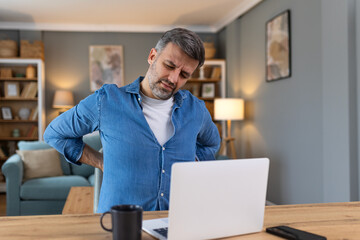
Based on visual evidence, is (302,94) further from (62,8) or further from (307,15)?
(62,8)

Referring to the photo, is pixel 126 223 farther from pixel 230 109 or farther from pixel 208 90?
pixel 208 90

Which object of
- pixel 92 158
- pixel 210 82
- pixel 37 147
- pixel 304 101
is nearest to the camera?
pixel 92 158

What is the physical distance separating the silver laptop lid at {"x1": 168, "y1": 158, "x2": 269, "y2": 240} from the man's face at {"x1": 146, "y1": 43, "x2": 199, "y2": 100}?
526 millimetres

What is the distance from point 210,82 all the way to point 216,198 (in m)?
5.89

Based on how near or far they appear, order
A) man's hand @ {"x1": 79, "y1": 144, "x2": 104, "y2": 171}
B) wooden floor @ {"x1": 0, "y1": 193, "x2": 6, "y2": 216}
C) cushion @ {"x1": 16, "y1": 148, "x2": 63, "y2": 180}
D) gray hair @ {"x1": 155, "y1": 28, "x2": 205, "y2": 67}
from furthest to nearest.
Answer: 1. wooden floor @ {"x1": 0, "y1": 193, "x2": 6, "y2": 216}
2. cushion @ {"x1": 16, "y1": 148, "x2": 63, "y2": 180}
3. man's hand @ {"x1": 79, "y1": 144, "x2": 104, "y2": 171}
4. gray hair @ {"x1": 155, "y1": 28, "x2": 205, "y2": 67}

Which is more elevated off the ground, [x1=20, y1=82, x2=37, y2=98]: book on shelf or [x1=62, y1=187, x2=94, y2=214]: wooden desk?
[x1=20, y1=82, x2=37, y2=98]: book on shelf

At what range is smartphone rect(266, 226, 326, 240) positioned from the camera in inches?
38.8

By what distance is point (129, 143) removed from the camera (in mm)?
1428

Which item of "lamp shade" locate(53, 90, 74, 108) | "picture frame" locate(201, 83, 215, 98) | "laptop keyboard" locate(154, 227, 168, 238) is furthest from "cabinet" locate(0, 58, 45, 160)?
"laptop keyboard" locate(154, 227, 168, 238)

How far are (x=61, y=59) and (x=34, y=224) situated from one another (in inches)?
240

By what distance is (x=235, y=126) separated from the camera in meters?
6.11

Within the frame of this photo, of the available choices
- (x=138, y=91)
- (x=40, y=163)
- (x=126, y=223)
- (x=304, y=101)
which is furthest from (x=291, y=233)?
(x=40, y=163)

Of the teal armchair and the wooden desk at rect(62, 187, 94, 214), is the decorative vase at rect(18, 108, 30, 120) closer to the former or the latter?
the teal armchair

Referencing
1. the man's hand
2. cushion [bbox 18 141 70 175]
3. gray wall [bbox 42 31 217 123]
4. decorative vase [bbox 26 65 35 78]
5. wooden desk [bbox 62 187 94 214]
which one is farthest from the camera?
gray wall [bbox 42 31 217 123]
